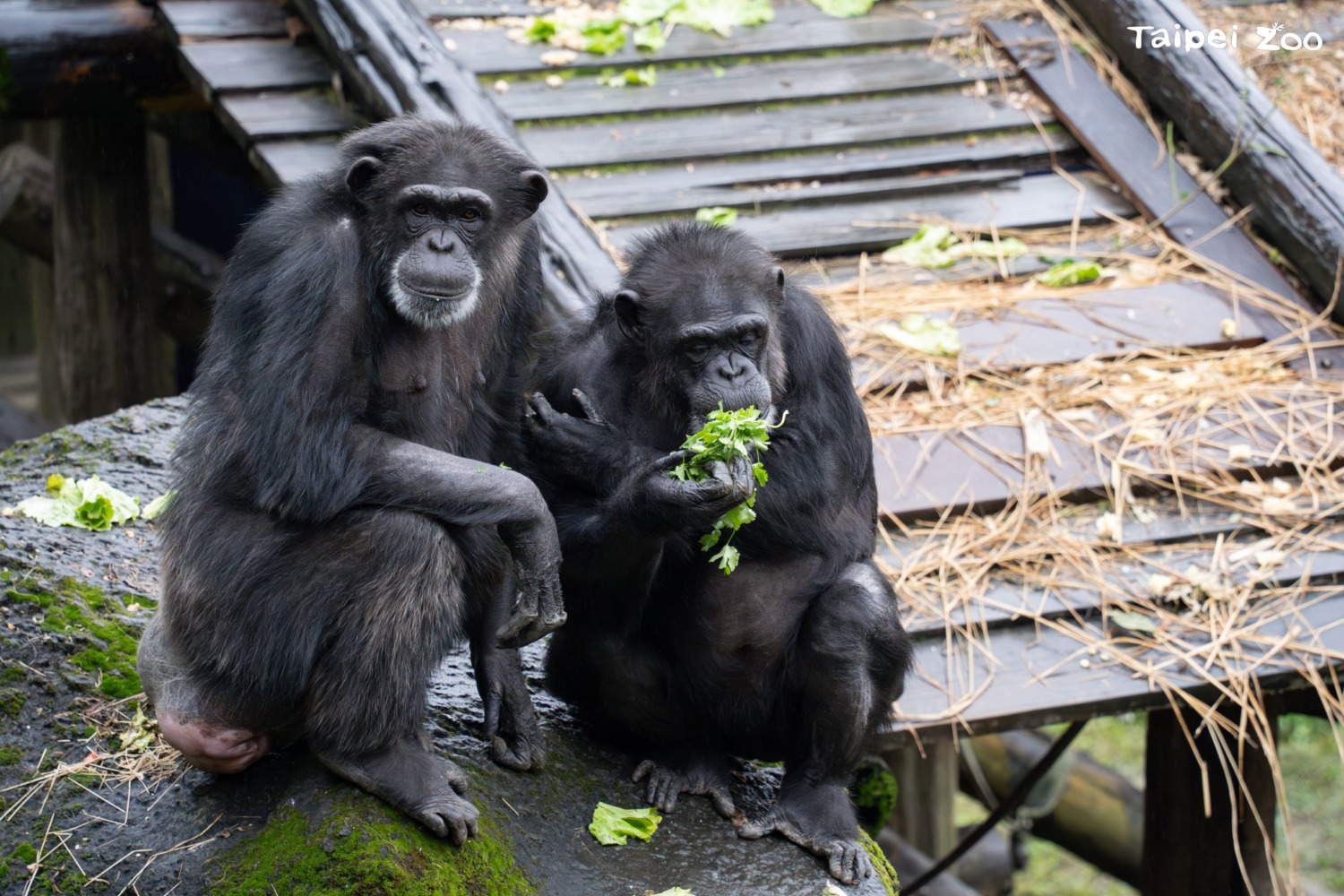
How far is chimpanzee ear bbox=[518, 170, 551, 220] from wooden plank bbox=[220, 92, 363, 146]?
3.02m

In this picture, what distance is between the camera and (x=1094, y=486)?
19.3 feet

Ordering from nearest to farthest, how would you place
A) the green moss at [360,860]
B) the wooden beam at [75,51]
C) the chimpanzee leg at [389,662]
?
the green moss at [360,860] → the chimpanzee leg at [389,662] → the wooden beam at [75,51]

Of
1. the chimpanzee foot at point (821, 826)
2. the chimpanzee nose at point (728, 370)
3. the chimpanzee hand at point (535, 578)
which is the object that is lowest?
the chimpanzee foot at point (821, 826)

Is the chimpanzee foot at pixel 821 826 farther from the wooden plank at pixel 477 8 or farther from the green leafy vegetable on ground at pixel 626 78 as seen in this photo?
the wooden plank at pixel 477 8

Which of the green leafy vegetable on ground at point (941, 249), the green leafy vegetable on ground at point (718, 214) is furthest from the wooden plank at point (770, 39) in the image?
the green leafy vegetable on ground at point (941, 249)

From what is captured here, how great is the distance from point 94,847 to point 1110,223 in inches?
231

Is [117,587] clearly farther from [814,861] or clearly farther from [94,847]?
[814,861]

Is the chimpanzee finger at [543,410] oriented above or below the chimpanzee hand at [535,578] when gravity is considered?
above

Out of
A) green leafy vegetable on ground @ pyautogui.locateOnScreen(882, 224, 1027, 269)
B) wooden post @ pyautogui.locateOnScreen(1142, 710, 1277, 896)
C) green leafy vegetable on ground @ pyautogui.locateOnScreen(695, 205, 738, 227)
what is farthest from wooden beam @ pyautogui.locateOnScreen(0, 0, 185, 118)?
wooden post @ pyautogui.locateOnScreen(1142, 710, 1277, 896)

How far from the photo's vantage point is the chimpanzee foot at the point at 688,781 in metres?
4.39

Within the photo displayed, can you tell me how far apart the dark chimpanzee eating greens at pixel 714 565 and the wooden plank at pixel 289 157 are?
8.30 ft

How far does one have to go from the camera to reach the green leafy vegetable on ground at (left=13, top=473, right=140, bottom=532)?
547 cm

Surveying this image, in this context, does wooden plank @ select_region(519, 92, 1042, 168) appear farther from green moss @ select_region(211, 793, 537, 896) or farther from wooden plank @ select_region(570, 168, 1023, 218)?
green moss @ select_region(211, 793, 537, 896)

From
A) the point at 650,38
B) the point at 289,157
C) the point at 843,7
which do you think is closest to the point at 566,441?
the point at 289,157
